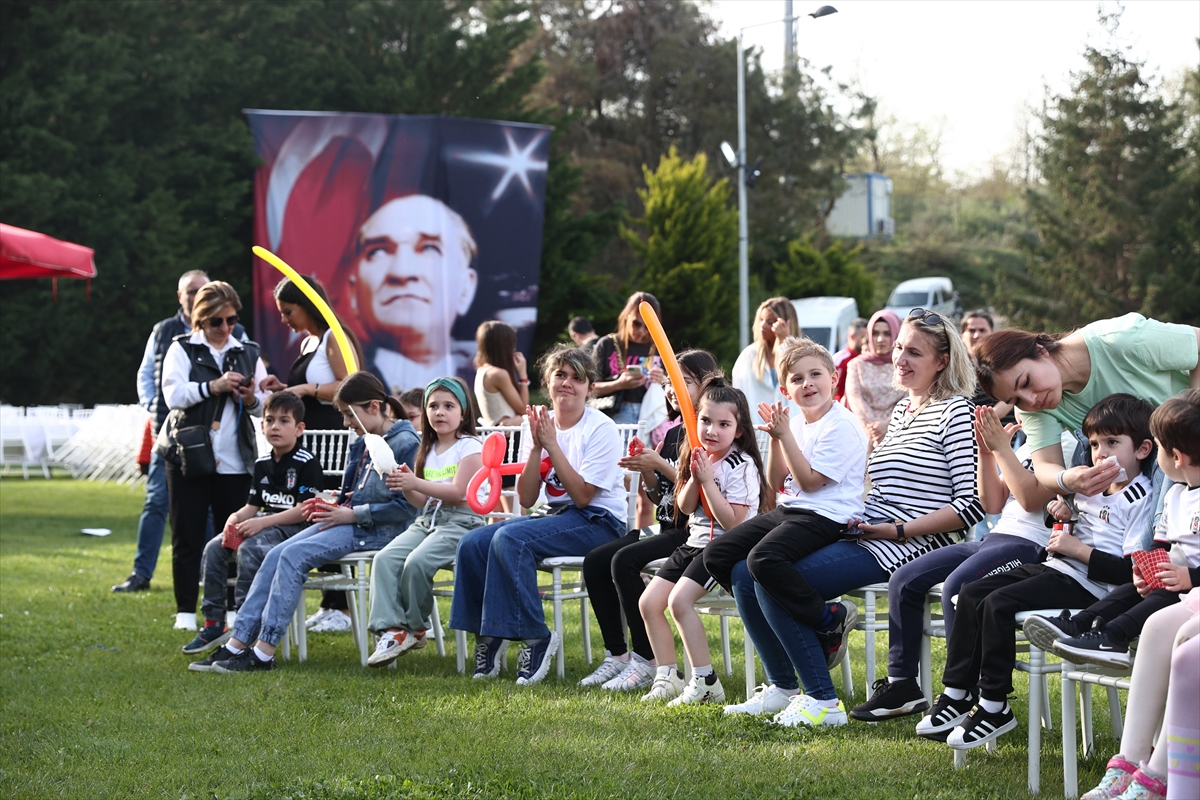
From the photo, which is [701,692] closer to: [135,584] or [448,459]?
[448,459]

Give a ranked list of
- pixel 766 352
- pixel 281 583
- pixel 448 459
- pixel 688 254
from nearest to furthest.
A: 1. pixel 281 583
2. pixel 448 459
3. pixel 766 352
4. pixel 688 254

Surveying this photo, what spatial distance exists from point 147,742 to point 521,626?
5.46 ft

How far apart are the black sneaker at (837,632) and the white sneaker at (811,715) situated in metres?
0.14

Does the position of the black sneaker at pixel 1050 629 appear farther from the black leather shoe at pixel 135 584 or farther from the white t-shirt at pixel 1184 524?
the black leather shoe at pixel 135 584

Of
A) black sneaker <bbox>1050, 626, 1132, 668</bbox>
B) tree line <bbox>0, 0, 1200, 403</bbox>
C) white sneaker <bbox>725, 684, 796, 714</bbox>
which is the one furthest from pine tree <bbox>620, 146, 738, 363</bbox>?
black sneaker <bbox>1050, 626, 1132, 668</bbox>

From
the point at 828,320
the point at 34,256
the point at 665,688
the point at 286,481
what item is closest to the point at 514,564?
the point at 665,688

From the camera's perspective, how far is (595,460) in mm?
5871

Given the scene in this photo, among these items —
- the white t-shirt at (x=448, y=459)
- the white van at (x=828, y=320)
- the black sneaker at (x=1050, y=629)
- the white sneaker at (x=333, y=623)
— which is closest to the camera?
the black sneaker at (x=1050, y=629)

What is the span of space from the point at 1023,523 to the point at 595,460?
6.94ft

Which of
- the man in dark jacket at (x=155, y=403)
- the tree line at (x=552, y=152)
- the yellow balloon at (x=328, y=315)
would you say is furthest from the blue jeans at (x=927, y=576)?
the tree line at (x=552, y=152)

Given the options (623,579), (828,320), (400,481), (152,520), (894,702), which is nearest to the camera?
(894,702)

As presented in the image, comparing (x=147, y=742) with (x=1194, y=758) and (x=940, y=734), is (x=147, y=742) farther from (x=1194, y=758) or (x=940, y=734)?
(x=1194, y=758)

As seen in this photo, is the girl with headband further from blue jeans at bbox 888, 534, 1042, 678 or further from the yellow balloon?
blue jeans at bbox 888, 534, 1042, 678

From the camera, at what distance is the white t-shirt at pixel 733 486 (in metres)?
5.31
